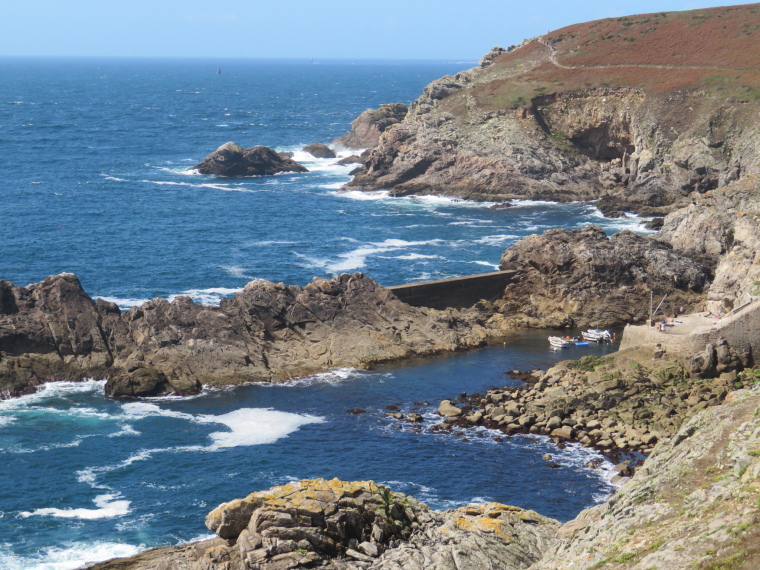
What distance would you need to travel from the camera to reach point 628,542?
23.3 metres

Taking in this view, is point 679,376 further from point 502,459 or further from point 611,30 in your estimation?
point 611,30

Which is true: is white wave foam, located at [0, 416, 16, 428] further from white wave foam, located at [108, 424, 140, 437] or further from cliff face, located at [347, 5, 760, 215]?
cliff face, located at [347, 5, 760, 215]

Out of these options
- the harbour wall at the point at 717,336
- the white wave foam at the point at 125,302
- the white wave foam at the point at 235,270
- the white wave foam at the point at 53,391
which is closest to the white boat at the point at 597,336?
the harbour wall at the point at 717,336

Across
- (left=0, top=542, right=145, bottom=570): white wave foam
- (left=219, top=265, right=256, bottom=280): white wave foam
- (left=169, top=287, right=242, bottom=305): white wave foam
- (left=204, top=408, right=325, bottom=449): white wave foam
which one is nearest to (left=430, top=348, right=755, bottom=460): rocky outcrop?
(left=204, top=408, right=325, bottom=449): white wave foam

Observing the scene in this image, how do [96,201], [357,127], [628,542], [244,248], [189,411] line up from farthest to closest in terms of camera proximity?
[357,127], [96,201], [244,248], [189,411], [628,542]

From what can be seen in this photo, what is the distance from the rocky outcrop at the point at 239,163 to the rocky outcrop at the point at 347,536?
11058cm

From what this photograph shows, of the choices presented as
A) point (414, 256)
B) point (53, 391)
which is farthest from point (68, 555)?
point (414, 256)

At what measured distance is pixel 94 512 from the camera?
4209 centimetres

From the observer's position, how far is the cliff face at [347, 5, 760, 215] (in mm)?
109562

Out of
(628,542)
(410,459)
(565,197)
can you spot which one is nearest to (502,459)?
(410,459)

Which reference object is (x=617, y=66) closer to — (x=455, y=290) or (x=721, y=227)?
(x=721, y=227)

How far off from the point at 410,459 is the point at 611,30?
371 ft

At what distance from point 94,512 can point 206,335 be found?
1952cm

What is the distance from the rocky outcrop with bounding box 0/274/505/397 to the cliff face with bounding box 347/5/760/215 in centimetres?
4672
